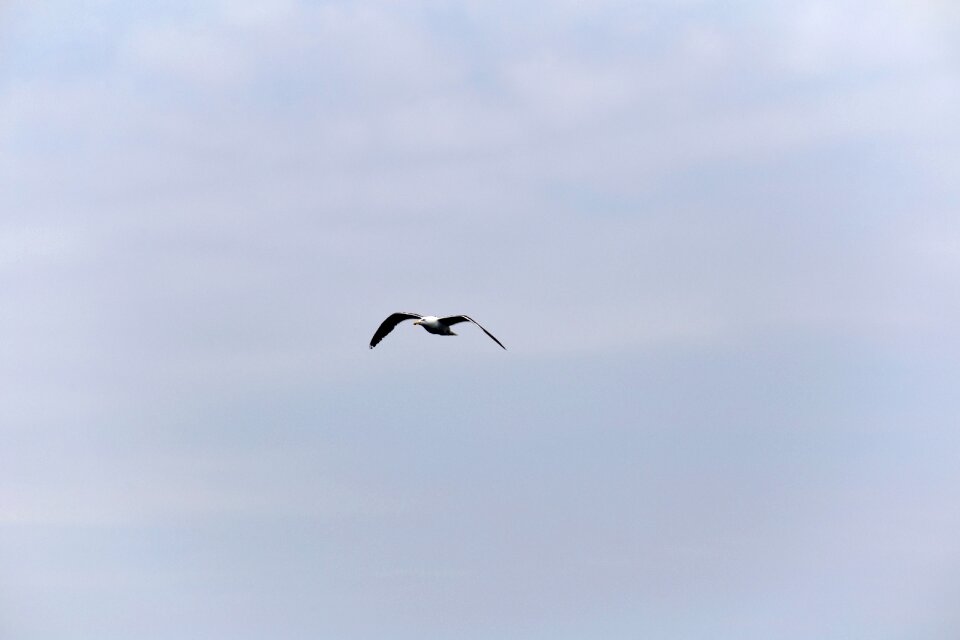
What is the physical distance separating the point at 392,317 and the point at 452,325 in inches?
442

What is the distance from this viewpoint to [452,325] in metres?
174

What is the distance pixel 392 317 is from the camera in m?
183

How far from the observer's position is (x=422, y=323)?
175 meters

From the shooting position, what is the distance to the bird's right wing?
182 m

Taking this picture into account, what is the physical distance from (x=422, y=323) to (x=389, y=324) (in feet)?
32.2

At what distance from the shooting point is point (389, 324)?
18425 centimetres

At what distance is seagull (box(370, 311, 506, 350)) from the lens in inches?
6801

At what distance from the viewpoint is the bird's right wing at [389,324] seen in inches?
7180

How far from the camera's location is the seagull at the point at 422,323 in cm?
17275
